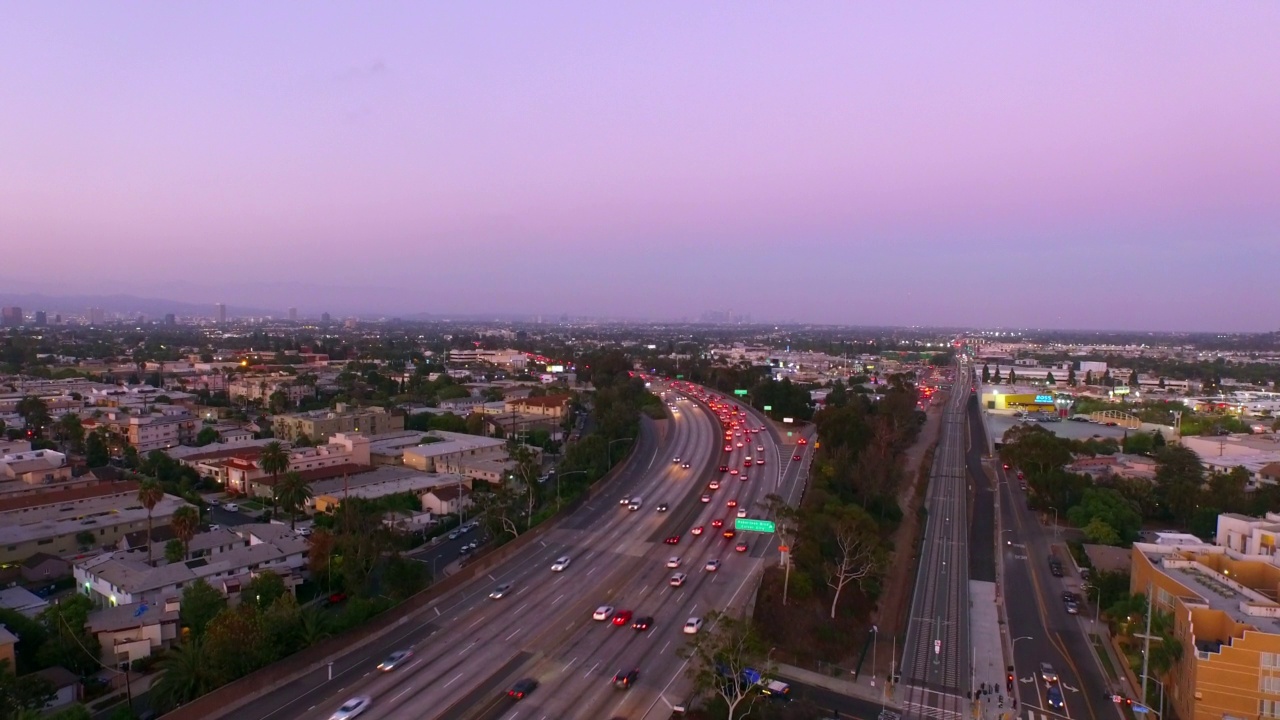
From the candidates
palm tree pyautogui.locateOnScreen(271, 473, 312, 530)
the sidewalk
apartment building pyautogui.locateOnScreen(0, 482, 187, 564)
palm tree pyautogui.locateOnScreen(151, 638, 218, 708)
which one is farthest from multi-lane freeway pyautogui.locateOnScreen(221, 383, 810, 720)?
apartment building pyautogui.locateOnScreen(0, 482, 187, 564)

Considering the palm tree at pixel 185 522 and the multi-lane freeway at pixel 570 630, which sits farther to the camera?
the palm tree at pixel 185 522

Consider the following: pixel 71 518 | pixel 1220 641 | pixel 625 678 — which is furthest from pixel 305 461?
pixel 1220 641

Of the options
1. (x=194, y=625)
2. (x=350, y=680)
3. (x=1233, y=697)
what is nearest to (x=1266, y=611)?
(x=1233, y=697)

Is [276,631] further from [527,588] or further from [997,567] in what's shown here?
[997,567]

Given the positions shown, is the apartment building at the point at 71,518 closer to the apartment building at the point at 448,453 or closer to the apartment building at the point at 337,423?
the apartment building at the point at 448,453

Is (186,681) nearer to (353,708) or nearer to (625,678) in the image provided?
(353,708)

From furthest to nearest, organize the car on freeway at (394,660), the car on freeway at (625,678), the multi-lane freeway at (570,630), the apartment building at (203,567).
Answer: the apartment building at (203,567), the car on freeway at (394,660), the car on freeway at (625,678), the multi-lane freeway at (570,630)

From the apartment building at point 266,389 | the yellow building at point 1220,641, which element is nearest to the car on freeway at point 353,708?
the yellow building at point 1220,641
